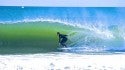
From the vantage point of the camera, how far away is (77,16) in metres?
2.25

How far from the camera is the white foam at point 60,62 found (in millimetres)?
2168

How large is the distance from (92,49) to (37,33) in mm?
412

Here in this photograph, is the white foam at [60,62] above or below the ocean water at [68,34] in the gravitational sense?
below

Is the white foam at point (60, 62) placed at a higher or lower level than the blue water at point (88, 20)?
lower

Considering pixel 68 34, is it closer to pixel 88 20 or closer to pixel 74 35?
pixel 74 35

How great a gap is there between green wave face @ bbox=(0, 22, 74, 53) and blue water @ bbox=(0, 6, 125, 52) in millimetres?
38

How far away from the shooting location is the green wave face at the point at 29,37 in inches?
87.0

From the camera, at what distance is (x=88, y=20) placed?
226 cm

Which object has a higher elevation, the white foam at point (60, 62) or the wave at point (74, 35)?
the wave at point (74, 35)

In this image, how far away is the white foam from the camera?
217cm

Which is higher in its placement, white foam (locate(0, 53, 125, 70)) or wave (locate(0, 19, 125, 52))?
wave (locate(0, 19, 125, 52))

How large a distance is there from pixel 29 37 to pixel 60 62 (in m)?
0.28

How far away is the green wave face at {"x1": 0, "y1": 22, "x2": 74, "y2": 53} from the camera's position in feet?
7.25
